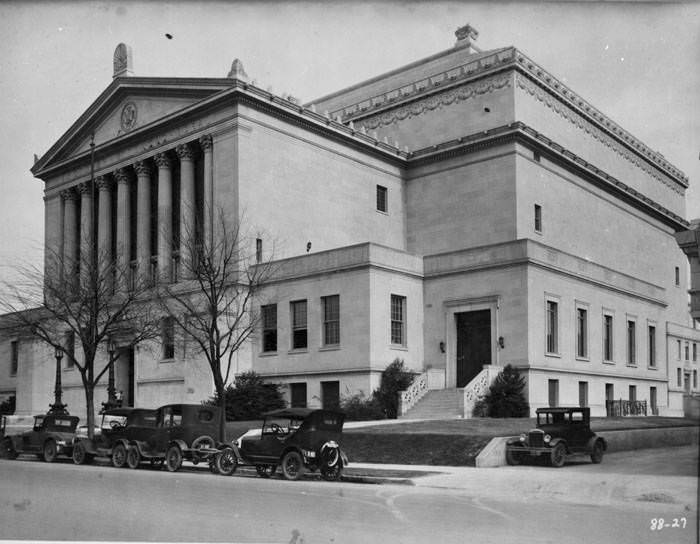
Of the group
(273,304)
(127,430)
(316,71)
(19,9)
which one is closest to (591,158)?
(273,304)

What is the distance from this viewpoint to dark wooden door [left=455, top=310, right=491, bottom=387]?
39938 millimetres

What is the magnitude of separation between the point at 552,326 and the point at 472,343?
149 inches

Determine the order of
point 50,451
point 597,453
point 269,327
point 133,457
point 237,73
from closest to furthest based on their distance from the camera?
point 597,453 < point 133,457 < point 50,451 < point 269,327 < point 237,73

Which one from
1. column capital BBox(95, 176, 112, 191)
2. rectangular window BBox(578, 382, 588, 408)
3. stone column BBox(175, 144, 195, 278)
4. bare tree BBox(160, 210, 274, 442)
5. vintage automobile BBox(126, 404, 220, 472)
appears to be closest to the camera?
vintage automobile BBox(126, 404, 220, 472)

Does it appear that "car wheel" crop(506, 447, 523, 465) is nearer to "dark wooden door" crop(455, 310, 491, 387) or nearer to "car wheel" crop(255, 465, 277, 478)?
"car wheel" crop(255, 465, 277, 478)

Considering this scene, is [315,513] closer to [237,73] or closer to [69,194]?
[237,73]

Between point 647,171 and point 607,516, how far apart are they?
54.0 metres

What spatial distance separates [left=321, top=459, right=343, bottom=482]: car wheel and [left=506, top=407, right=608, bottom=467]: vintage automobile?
5.43 metres

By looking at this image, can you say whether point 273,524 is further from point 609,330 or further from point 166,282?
point 609,330

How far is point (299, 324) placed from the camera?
41.9 meters

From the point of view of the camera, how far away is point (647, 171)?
213 ft

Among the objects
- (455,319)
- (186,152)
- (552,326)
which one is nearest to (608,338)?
(552,326)

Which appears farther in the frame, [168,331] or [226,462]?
[168,331]

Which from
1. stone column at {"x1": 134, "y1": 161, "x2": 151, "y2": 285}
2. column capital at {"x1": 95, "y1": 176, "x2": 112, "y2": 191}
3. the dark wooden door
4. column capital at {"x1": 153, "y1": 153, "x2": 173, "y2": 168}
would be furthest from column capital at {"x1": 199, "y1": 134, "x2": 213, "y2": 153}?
the dark wooden door
